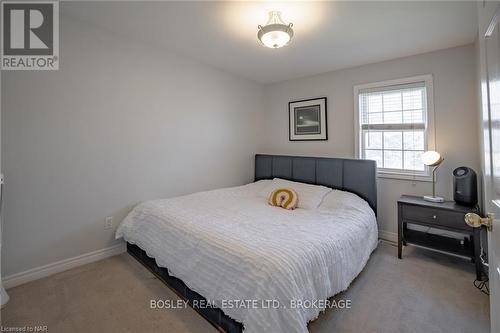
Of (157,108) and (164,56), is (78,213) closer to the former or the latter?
(157,108)

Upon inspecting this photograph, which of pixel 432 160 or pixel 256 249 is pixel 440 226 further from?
pixel 256 249

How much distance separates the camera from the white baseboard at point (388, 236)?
298 centimetres

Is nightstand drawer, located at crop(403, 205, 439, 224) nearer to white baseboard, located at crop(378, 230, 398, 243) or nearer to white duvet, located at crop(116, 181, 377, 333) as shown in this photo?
white duvet, located at crop(116, 181, 377, 333)

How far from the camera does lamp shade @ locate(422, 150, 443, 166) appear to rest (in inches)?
100

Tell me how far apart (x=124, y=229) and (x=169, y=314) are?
1151 millimetres

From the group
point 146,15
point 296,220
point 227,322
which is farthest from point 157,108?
point 227,322

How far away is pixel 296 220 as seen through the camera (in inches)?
85.7

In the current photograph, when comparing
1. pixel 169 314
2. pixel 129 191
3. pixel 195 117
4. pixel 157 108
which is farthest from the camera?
pixel 195 117

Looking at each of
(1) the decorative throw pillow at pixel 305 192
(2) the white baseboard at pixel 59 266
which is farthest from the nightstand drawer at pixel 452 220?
(2) the white baseboard at pixel 59 266

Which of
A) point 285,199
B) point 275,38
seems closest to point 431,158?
point 285,199

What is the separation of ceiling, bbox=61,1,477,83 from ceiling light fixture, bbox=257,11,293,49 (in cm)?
7

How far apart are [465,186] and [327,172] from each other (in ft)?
4.63

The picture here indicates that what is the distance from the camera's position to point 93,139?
2428mm

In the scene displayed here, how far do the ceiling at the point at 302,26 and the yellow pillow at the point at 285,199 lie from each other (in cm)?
171
